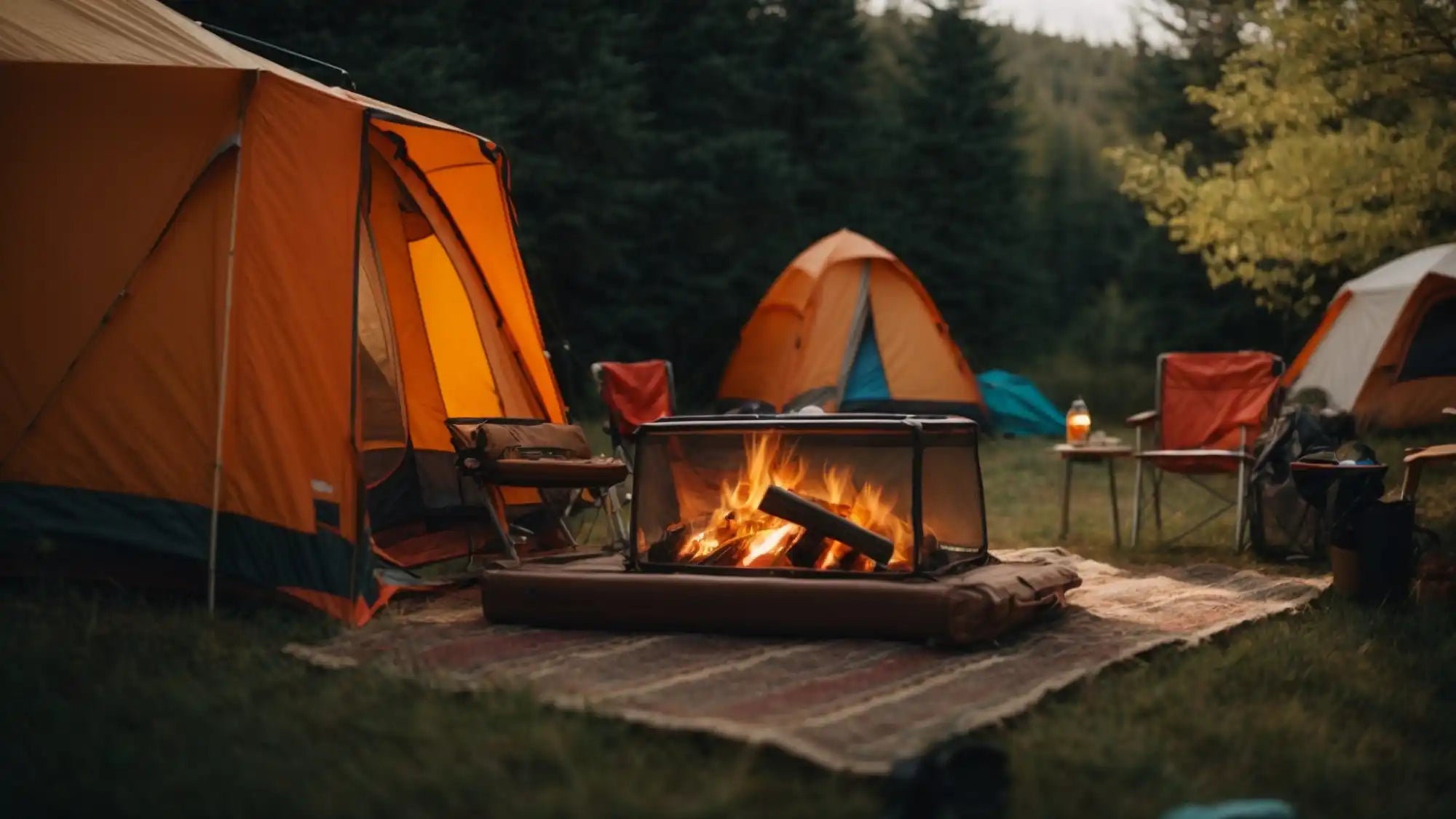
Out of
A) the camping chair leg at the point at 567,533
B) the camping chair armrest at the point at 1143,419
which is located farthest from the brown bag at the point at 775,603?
the camping chair armrest at the point at 1143,419

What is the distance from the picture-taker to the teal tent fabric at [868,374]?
11031mm

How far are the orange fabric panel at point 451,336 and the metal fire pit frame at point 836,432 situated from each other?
180 cm

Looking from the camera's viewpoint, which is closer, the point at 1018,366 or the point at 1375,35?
the point at 1375,35

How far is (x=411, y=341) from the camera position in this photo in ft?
19.7

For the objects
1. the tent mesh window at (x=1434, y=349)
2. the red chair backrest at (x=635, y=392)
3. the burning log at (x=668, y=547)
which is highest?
the tent mesh window at (x=1434, y=349)

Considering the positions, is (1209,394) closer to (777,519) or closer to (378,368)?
(777,519)

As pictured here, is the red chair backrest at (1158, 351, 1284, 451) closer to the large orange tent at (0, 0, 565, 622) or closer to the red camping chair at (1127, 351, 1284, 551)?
the red camping chair at (1127, 351, 1284, 551)

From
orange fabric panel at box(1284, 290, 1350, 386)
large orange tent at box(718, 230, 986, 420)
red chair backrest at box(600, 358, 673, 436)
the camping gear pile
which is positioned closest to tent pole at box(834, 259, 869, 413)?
large orange tent at box(718, 230, 986, 420)

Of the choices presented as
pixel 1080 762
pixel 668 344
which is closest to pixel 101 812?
pixel 1080 762

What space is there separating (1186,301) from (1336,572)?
13.0 metres

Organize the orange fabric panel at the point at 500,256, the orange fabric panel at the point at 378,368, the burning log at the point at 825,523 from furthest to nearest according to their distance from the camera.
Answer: the orange fabric panel at the point at 500,256 < the orange fabric panel at the point at 378,368 < the burning log at the point at 825,523

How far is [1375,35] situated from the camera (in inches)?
310

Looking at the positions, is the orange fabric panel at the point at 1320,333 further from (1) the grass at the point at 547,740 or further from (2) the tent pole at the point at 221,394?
(2) the tent pole at the point at 221,394

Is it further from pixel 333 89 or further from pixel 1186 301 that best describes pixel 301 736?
pixel 1186 301
